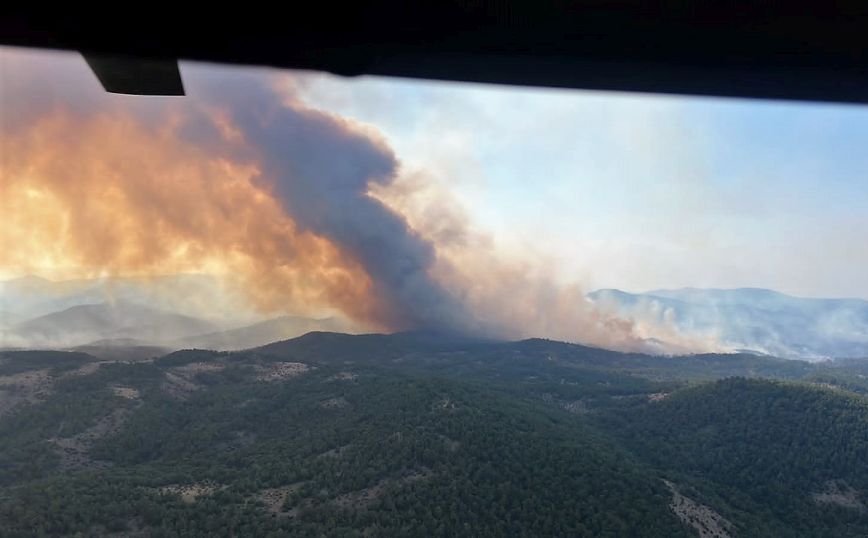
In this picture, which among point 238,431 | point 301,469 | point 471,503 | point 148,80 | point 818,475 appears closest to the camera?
point 148,80

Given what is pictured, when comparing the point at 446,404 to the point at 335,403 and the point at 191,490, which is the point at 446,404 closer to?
the point at 335,403

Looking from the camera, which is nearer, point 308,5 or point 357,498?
point 308,5

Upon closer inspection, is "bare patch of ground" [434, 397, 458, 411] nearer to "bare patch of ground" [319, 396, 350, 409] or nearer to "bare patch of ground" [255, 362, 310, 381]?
"bare patch of ground" [319, 396, 350, 409]

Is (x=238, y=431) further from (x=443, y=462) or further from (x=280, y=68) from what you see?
(x=280, y=68)

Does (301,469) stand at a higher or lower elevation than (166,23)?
lower

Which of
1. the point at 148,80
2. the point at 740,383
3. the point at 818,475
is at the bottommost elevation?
the point at 818,475

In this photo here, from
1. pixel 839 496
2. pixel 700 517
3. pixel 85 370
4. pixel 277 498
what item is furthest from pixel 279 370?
pixel 839 496

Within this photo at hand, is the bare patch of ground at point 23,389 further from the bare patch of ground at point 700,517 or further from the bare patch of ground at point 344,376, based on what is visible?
the bare patch of ground at point 700,517

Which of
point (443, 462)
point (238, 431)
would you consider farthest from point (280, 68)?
point (238, 431)
